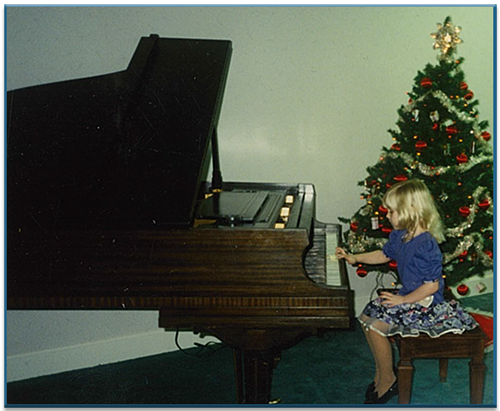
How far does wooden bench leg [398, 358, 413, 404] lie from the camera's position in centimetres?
228

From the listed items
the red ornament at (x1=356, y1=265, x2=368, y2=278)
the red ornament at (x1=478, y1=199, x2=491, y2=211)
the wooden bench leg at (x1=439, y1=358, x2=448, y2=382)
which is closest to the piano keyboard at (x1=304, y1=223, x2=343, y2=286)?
the red ornament at (x1=356, y1=265, x2=368, y2=278)

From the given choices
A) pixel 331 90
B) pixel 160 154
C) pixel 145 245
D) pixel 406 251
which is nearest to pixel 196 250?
pixel 145 245

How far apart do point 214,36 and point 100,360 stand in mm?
2260

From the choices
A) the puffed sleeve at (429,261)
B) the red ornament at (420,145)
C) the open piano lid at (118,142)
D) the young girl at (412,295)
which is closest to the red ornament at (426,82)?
the red ornament at (420,145)

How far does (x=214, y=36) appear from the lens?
3.39 meters

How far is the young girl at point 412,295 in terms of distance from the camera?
2.33 m

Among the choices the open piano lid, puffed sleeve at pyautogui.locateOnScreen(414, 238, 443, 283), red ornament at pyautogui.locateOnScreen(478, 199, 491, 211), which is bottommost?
puffed sleeve at pyautogui.locateOnScreen(414, 238, 443, 283)

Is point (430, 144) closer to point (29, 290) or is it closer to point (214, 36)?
point (214, 36)

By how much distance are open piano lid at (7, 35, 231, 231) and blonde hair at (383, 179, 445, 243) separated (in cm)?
96

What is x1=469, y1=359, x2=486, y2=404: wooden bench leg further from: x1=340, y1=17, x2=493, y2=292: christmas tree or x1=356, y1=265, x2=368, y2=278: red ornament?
x1=356, y1=265, x2=368, y2=278: red ornament

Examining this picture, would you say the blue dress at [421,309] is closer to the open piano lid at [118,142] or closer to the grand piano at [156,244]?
the grand piano at [156,244]

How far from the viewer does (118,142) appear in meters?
2.12

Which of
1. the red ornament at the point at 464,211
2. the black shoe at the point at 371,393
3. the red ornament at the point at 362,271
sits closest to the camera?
the black shoe at the point at 371,393

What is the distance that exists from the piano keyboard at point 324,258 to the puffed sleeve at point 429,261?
39cm
